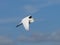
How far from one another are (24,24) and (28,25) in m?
0.68

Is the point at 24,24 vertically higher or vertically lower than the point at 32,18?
lower

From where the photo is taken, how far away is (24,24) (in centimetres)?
2184

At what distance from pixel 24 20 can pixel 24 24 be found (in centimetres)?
73

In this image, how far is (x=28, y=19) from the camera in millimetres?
22406

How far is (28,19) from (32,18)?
0.93m

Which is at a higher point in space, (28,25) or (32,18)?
(32,18)

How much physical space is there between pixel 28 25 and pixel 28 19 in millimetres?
1160

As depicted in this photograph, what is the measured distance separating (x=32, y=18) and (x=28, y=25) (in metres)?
1.81

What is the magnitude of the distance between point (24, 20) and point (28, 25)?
3.66ft

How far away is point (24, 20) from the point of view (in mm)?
22141

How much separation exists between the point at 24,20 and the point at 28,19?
0.74 meters

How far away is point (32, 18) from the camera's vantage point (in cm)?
2300
